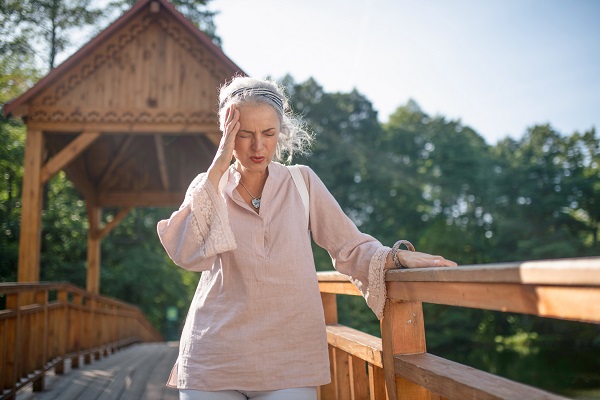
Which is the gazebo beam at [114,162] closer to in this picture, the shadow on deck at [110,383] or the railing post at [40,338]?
the shadow on deck at [110,383]

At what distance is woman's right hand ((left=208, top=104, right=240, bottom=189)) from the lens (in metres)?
1.68

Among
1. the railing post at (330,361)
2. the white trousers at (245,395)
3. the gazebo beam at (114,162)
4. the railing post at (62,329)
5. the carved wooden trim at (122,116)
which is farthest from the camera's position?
the gazebo beam at (114,162)

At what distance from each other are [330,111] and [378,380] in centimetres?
2665

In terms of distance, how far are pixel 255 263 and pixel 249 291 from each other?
9 centimetres

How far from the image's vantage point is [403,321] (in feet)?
5.66

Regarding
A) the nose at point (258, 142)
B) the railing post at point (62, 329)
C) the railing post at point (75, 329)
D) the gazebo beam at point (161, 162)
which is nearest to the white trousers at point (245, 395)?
the nose at point (258, 142)

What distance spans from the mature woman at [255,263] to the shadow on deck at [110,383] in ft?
9.95

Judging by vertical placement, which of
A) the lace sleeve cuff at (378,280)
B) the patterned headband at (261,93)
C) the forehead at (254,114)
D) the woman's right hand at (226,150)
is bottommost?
the lace sleeve cuff at (378,280)

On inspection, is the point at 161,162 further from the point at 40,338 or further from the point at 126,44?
the point at 40,338

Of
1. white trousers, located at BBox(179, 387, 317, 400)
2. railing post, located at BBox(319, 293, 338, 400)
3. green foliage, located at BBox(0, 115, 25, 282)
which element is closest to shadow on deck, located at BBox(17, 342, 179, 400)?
railing post, located at BBox(319, 293, 338, 400)

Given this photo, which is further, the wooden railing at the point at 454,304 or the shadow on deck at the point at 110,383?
the shadow on deck at the point at 110,383

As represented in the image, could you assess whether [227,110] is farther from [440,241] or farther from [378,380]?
[440,241]

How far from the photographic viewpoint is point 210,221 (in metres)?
1.65

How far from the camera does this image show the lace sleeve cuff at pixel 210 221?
5.25 feet
